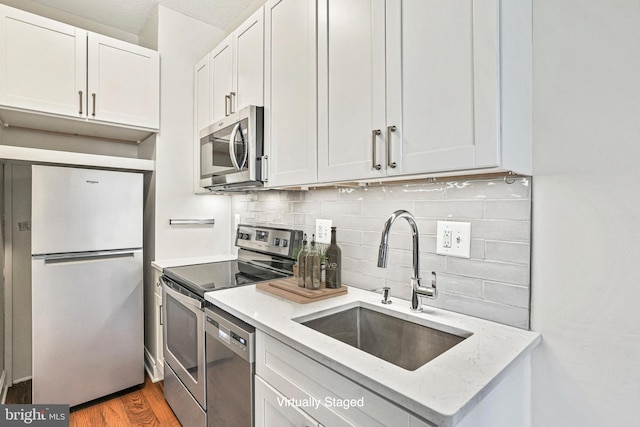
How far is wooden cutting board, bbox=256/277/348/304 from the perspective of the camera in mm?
1359

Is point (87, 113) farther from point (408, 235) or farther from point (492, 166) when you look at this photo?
point (492, 166)

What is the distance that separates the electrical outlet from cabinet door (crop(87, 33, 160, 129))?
4.88 ft

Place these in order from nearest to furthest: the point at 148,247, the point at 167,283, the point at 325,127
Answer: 1. the point at 325,127
2. the point at 167,283
3. the point at 148,247

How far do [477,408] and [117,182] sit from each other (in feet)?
7.66

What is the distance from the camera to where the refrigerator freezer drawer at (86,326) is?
196 cm

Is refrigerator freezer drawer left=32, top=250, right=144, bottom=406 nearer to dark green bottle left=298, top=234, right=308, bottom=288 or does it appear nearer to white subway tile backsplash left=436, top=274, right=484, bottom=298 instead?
dark green bottle left=298, top=234, right=308, bottom=288

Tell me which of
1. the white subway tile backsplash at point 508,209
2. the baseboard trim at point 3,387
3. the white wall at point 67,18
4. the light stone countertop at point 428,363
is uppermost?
the white wall at point 67,18

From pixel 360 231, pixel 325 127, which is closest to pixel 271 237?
pixel 360 231

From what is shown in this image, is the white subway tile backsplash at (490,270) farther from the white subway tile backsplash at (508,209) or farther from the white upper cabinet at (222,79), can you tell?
the white upper cabinet at (222,79)

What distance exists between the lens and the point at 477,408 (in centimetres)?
77

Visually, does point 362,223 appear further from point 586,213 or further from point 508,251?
point 586,213

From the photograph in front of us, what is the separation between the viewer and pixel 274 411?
111 cm

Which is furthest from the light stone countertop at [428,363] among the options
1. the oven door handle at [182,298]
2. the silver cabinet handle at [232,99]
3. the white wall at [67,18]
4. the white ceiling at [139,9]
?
the white wall at [67,18]

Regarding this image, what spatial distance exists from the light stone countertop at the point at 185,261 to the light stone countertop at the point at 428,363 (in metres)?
1.05
